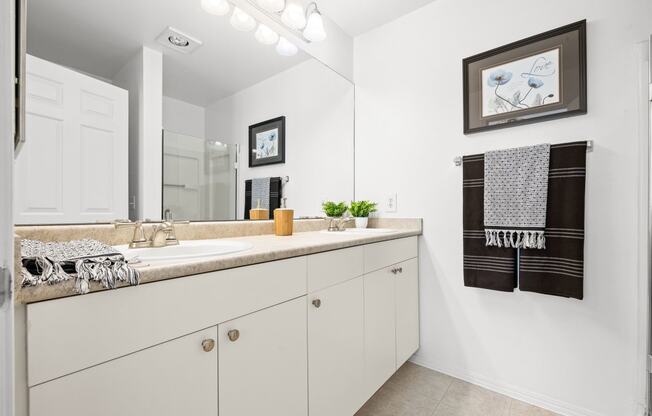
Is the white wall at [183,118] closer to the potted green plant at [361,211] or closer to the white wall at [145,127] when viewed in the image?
the white wall at [145,127]

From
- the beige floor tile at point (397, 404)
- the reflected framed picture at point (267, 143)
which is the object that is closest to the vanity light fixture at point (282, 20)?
the reflected framed picture at point (267, 143)

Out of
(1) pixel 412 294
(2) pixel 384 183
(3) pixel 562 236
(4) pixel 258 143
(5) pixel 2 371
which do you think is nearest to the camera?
(5) pixel 2 371

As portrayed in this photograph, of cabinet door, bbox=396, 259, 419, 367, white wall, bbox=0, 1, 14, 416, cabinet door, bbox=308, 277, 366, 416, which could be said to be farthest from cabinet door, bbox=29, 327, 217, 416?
cabinet door, bbox=396, 259, 419, 367

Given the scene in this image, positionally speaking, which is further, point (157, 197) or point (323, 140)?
point (323, 140)

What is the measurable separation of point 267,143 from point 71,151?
937 millimetres

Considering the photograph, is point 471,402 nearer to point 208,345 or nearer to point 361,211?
point 361,211

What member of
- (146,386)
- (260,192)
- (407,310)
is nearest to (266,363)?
(146,386)

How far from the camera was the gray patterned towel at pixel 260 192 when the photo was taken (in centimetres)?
166

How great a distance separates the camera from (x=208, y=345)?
770 millimetres

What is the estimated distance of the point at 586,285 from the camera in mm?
1423

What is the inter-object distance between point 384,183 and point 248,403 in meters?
1.56

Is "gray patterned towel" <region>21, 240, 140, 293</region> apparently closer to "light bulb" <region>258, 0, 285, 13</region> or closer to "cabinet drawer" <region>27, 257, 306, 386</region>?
"cabinet drawer" <region>27, 257, 306, 386</region>

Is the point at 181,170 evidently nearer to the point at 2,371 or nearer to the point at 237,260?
the point at 237,260

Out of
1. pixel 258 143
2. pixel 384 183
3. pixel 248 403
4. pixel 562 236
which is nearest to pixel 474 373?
pixel 562 236
